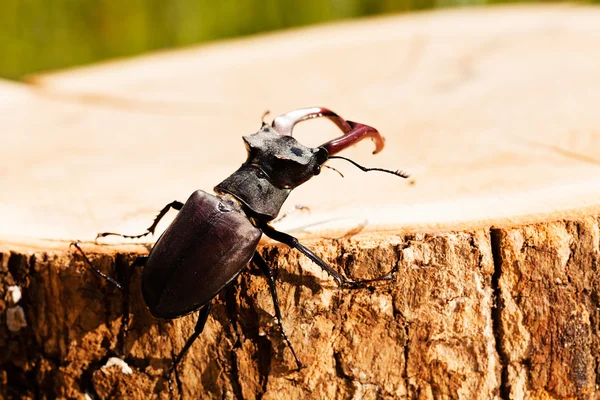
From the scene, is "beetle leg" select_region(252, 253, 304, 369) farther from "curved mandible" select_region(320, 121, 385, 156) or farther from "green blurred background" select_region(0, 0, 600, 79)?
"green blurred background" select_region(0, 0, 600, 79)

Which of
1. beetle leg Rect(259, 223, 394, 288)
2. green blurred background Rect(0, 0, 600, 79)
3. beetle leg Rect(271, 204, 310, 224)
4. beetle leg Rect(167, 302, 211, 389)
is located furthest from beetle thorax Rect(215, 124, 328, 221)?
green blurred background Rect(0, 0, 600, 79)

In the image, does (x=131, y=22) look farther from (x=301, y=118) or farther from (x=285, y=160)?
(x=285, y=160)

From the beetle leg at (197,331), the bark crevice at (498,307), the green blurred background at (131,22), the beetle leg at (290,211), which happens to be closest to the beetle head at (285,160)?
the beetle leg at (290,211)

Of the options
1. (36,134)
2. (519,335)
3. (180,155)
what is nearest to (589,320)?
(519,335)

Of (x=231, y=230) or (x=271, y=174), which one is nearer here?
(x=231, y=230)

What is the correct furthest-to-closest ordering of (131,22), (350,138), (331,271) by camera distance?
(131,22) < (350,138) < (331,271)

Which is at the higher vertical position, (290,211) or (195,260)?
(290,211)

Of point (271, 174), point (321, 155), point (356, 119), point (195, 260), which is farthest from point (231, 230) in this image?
point (356, 119)
